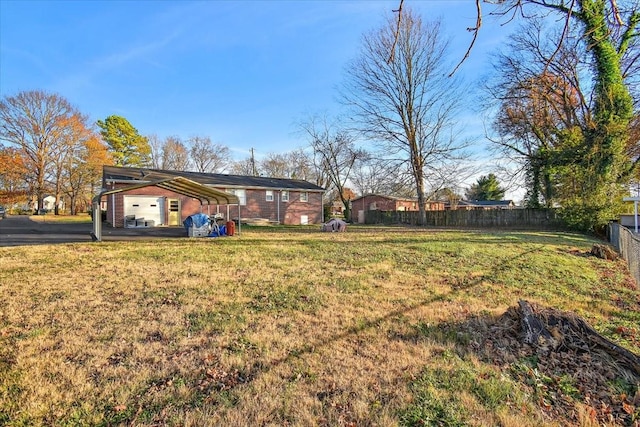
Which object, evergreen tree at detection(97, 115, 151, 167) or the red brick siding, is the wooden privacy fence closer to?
the red brick siding

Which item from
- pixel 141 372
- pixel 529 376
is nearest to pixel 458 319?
pixel 529 376

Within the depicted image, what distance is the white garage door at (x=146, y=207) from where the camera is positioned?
1935 cm

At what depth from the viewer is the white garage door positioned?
19.4 metres

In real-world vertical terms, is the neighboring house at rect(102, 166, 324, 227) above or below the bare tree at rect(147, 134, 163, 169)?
below

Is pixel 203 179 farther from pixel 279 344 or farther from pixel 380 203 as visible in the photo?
pixel 380 203

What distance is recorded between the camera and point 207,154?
162 ft

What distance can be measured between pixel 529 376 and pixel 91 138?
45.1m

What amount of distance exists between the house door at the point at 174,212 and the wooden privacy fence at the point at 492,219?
18455 mm

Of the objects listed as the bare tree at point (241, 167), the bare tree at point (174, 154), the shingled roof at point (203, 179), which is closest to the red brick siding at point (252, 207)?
the shingled roof at point (203, 179)

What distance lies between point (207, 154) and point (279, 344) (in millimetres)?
49349

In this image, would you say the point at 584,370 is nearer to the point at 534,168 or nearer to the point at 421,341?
the point at 421,341

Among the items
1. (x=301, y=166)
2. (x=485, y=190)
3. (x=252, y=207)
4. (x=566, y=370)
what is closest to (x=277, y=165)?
(x=301, y=166)

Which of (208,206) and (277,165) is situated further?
(277,165)

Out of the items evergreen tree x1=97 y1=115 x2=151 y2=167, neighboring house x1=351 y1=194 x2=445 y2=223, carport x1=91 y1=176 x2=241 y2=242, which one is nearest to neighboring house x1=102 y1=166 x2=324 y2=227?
carport x1=91 y1=176 x2=241 y2=242
